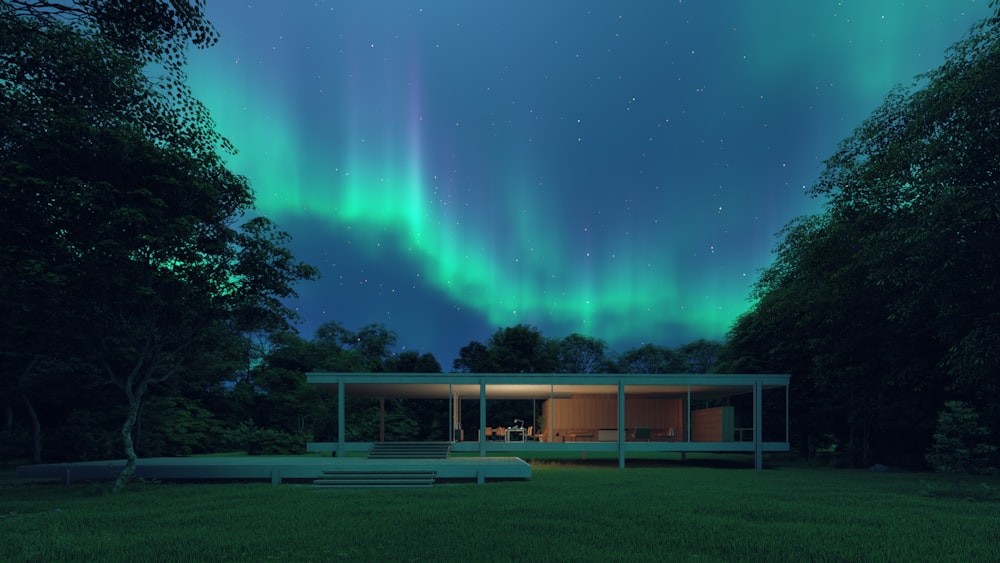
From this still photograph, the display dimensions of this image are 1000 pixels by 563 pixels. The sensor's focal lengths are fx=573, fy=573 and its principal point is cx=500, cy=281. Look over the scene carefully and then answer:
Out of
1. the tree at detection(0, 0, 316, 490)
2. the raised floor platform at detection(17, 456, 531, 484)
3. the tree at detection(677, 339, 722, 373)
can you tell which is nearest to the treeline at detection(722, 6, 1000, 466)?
the raised floor platform at detection(17, 456, 531, 484)

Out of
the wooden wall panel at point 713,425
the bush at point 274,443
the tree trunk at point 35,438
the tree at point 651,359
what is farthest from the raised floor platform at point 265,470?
the tree at point 651,359

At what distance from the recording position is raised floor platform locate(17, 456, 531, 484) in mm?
15711

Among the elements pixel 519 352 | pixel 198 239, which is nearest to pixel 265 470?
pixel 198 239

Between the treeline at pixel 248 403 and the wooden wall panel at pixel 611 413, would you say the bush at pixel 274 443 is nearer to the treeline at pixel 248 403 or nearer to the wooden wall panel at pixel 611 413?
the treeline at pixel 248 403

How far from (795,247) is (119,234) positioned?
76.8 feet

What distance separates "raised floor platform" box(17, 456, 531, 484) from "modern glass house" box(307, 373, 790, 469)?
2742mm

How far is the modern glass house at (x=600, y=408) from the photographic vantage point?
19.8 meters

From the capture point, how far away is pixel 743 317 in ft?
108

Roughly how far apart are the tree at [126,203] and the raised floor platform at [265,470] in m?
1.81

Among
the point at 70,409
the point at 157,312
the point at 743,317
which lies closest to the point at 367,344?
the point at 70,409

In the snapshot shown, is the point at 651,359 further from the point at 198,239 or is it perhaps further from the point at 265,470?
the point at 198,239

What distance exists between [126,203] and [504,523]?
1221 cm

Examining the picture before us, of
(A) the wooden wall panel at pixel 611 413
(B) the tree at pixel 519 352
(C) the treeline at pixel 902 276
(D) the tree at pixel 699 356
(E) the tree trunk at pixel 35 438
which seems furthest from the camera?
(D) the tree at pixel 699 356

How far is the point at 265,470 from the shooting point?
1608cm
